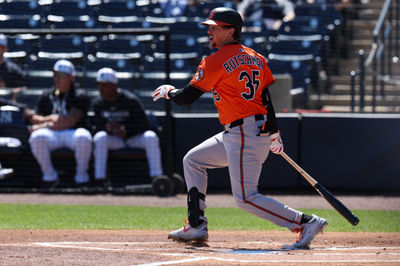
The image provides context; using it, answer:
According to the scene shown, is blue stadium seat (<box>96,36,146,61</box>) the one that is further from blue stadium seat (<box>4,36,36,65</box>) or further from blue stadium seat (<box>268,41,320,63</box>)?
blue stadium seat (<box>268,41,320,63</box>)

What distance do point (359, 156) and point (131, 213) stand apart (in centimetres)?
377

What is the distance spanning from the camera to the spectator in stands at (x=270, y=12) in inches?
533

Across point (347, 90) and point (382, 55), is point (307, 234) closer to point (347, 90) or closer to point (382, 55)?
point (347, 90)

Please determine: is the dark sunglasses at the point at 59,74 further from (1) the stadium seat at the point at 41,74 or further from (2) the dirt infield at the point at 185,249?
(2) the dirt infield at the point at 185,249

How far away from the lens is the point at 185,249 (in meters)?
5.43

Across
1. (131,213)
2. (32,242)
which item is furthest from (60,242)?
(131,213)

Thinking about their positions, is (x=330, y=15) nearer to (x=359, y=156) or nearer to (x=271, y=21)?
(x=271, y=21)

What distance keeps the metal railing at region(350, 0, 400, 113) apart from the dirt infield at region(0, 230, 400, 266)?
14.7 feet

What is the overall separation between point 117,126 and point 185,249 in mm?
4571

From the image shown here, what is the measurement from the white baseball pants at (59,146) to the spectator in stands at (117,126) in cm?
15

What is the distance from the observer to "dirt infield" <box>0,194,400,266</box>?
4750mm

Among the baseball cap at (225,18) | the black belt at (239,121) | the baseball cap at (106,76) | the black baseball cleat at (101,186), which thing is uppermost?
the baseball cap at (225,18)

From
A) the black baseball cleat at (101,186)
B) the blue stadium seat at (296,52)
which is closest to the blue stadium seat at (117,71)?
the black baseball cleat at (101,186)

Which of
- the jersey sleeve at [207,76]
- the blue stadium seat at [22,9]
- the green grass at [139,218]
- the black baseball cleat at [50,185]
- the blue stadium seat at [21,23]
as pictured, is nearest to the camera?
the jersey sleeve at [207,76]
